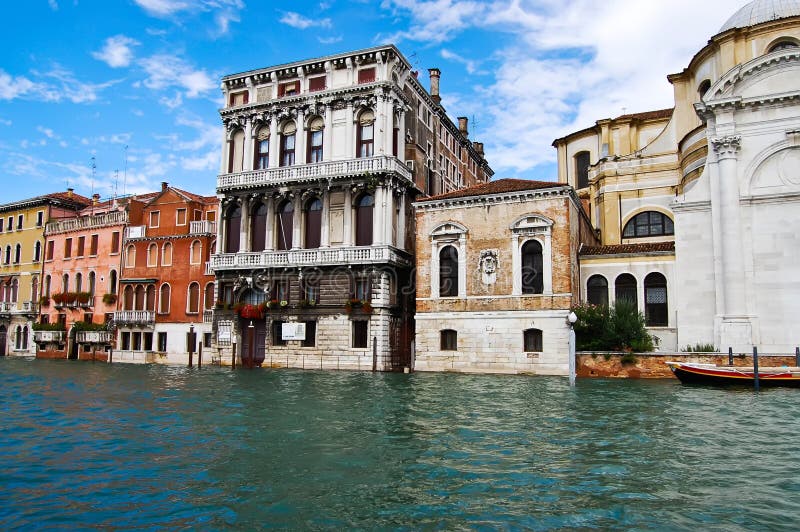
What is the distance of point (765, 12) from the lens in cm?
2639

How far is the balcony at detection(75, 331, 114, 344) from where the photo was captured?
32562mm

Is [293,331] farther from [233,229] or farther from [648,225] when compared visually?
[648,225]

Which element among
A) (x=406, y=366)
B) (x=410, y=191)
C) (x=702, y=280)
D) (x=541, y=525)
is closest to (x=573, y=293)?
(x=702, y=280)

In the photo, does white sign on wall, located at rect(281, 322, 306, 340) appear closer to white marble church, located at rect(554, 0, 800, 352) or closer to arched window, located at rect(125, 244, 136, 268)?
white marble church, located at rect(554, 0, 800, 352)

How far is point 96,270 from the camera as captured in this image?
1357 inches

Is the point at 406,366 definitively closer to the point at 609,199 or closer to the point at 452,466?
the point at 609,199

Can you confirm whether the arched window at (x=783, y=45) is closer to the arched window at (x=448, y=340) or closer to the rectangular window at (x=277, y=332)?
the arched window at (x=448, y=340)

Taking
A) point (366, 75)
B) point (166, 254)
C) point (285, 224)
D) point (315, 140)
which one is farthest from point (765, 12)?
point (166, 254)

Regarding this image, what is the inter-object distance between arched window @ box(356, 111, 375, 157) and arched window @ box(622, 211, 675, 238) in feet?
40.8

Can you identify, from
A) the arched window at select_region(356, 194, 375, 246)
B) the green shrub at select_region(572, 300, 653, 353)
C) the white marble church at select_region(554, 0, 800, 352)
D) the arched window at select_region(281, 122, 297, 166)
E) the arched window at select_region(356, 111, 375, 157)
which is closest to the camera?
the green shrub at select_region(572, 300, 653, 353)

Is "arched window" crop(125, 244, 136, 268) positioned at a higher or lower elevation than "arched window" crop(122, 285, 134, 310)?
higher

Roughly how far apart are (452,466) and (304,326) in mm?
18221

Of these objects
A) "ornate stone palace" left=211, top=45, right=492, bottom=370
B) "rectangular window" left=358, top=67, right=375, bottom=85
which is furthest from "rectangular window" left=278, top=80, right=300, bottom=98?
"rectangular window" left=358, top=67, right=375, bottom=85

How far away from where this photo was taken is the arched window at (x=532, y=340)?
861 inches
